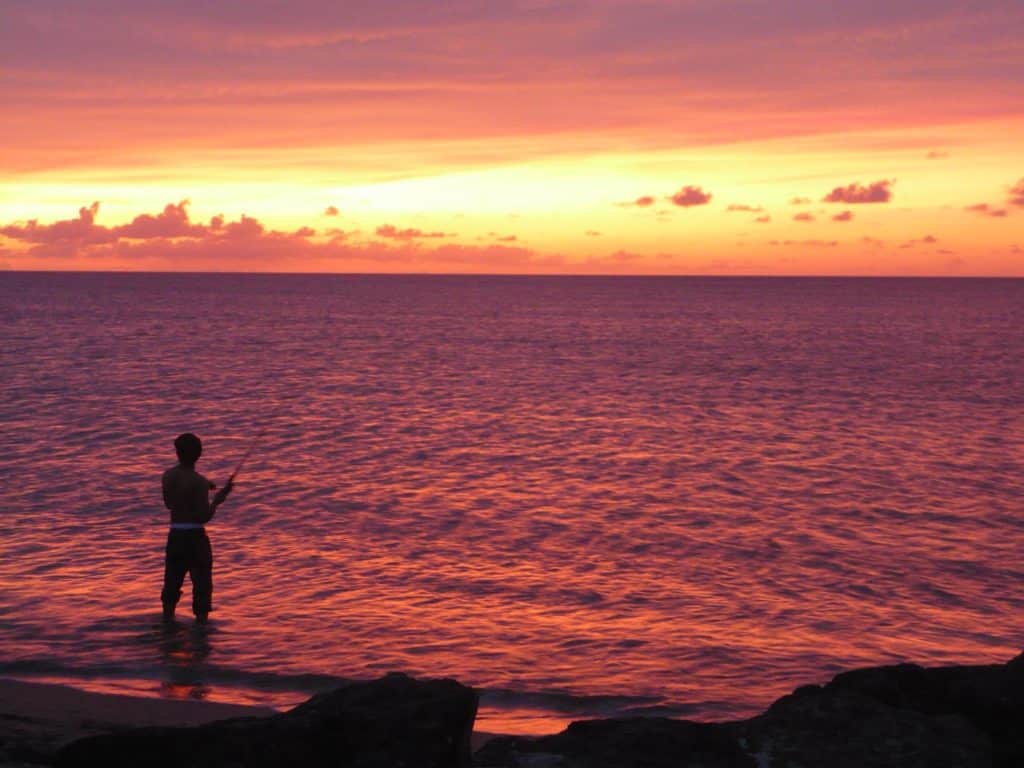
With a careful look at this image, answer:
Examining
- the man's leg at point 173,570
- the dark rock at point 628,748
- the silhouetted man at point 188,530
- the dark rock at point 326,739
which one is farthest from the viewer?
the man's leg at point 173,570

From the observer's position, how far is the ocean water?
38.9 feet

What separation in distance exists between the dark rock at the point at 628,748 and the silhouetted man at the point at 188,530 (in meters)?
7.06

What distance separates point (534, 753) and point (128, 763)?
2.27 metres

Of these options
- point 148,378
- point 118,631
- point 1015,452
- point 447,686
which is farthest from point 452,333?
point 447,686

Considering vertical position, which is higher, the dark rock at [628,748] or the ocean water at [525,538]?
the dark rock at [628,748]

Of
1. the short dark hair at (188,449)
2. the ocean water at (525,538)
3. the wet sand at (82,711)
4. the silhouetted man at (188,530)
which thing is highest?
the short dark hair at (188,449)

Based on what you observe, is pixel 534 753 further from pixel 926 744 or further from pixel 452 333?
pixel 452 333

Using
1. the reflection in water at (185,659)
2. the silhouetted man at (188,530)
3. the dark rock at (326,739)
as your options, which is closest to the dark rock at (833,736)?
the dark rock at (326,739)

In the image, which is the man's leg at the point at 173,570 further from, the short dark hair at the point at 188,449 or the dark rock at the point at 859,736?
the dark rock at the point at 859,736

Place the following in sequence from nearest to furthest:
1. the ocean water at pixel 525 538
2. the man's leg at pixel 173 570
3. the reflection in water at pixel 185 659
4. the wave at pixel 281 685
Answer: the wave at pixel 281 685 → the reflection in water at pixel 185 659 → the ocean water at pixel 525 538 → the man's leg at pixel 173 570

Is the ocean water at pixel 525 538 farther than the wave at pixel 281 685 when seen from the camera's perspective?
Yes

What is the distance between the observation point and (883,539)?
18562 mm

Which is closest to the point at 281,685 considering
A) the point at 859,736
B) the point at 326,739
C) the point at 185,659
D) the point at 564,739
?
the point at 185,659

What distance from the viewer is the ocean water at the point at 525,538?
11.8m
